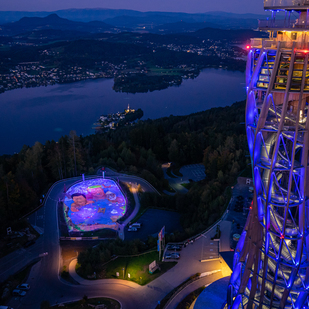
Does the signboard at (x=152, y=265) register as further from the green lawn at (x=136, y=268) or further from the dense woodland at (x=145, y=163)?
the dense woodland at (x=145, y=163)

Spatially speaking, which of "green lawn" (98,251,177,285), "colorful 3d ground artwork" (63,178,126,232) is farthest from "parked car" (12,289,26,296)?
"colorful 3d ground artwork" (63,178,126,232)

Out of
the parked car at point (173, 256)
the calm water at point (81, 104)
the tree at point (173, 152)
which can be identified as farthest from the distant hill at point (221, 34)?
the parked car at point (173, 256)

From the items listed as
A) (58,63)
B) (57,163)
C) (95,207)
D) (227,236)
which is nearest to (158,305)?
(227,236)

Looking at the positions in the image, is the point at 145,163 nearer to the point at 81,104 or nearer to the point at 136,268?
the point at 136,268

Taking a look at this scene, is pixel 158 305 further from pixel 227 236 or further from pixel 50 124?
pixel 50 124

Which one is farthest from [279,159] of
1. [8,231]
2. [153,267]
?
[8,231]

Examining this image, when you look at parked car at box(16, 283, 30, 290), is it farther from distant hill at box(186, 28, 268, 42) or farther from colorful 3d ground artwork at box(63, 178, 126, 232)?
distant hill at box(186, 28, 268, 42)
